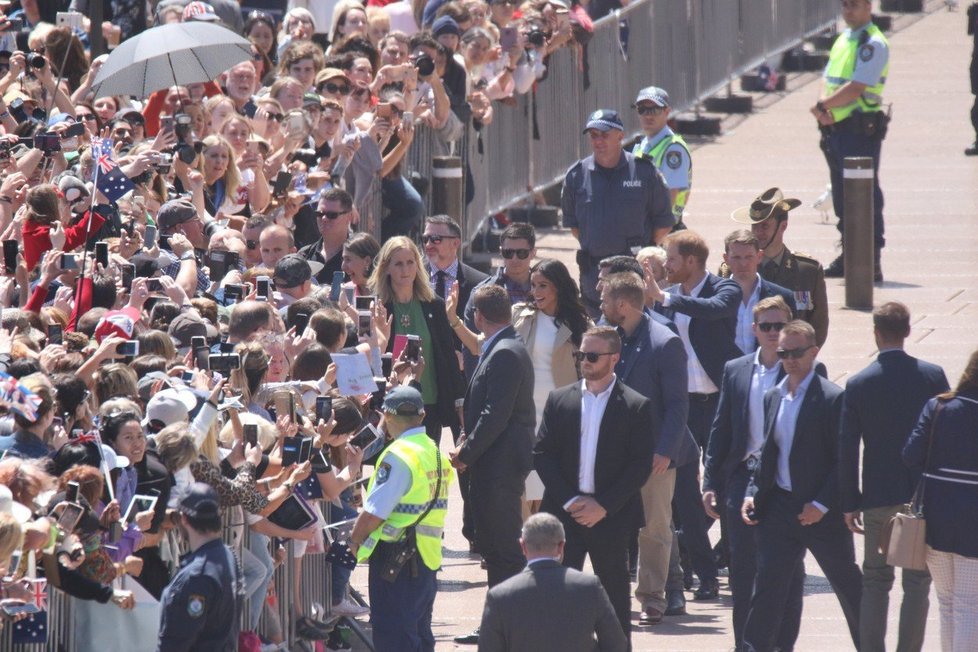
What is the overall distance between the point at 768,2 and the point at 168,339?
16.2 meters

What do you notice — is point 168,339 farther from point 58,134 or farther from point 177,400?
point 58,134

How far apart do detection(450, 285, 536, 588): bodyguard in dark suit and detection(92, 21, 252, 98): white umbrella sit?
11.8ft

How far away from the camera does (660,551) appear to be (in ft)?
35.8

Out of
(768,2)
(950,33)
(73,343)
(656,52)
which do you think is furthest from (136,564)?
(950,33)

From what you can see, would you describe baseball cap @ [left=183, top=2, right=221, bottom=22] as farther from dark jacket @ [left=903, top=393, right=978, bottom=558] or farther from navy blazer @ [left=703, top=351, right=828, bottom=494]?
dark jacket @ [left=903, top=393, right=978, bottom=558]

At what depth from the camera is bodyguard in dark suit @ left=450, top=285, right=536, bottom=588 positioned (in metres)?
10.6


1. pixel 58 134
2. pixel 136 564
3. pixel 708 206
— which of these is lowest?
pixel 708 206

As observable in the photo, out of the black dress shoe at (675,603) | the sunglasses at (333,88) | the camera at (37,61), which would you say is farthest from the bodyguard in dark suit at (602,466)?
the sunglasses at (333,88)

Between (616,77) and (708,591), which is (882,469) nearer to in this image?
(708,591)

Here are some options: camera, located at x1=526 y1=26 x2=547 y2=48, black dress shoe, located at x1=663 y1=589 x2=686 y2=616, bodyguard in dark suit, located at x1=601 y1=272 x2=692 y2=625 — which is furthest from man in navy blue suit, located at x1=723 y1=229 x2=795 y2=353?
camera, located at x1=526 y1=26 x2=547 y2=48

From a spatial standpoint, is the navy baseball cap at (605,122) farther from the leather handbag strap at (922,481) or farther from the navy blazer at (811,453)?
the leather handbag strap at (922,481)

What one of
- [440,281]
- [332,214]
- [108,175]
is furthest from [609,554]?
[332,214]

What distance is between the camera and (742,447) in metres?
10.4

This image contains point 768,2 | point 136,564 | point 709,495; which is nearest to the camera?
point 136,564
